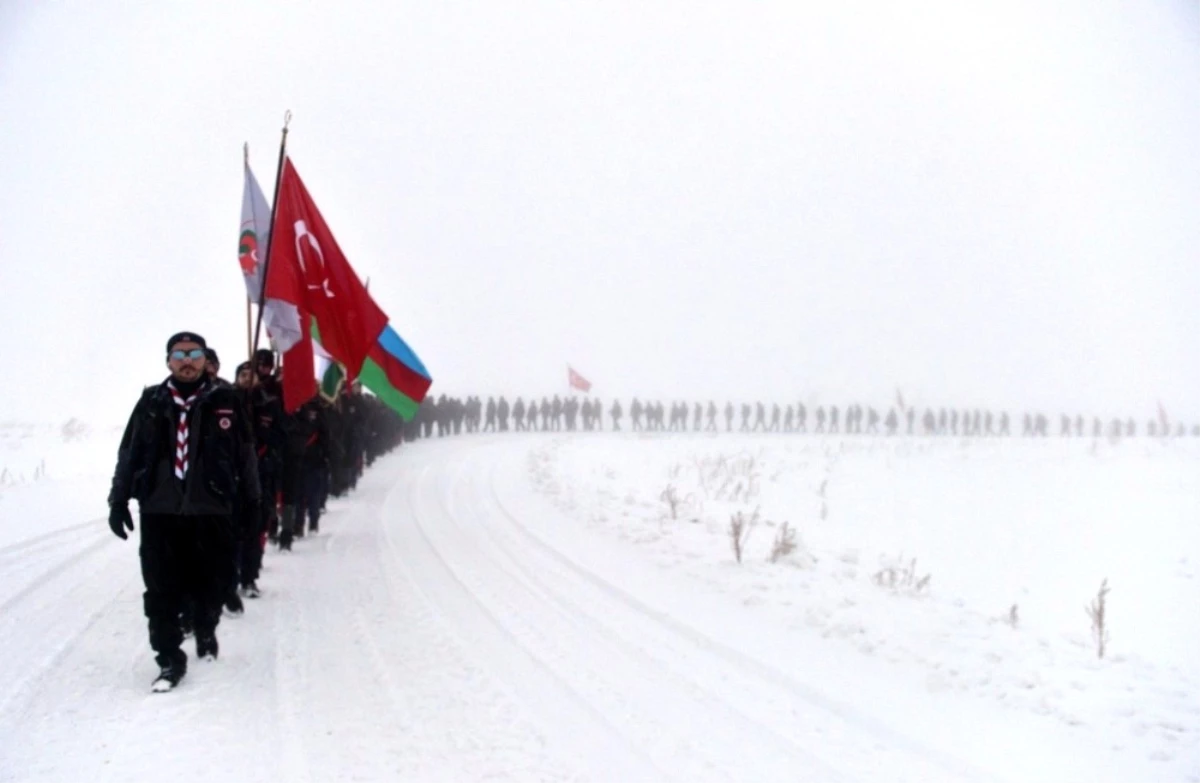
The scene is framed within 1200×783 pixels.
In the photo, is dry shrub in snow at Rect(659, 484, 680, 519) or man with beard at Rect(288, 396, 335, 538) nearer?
man with beard at Rect(288, 396, 335, 538)

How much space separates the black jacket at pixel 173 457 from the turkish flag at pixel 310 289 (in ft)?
10.9

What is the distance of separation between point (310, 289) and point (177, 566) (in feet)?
16.0

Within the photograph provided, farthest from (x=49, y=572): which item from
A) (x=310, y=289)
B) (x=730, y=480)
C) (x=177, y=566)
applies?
(x=730, y=480)

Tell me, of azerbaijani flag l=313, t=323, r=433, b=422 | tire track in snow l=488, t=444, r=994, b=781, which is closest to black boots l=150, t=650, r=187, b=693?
tire track in snow l=488, t=444, r=994, b=781

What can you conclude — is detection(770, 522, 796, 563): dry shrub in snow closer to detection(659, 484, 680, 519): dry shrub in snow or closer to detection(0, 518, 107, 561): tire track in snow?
detection(659, 484, 680, 519): dry shrub in snow

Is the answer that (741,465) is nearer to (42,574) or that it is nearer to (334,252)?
(334,252)

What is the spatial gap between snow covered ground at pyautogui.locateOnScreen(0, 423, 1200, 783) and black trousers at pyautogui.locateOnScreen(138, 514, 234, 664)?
14.7 inches

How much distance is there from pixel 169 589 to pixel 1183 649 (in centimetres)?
885

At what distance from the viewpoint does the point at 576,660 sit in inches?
253

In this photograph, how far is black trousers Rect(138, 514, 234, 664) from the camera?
568 centimetres

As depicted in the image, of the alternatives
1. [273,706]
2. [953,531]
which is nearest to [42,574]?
[273,706]

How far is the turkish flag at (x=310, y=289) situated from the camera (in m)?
9.23

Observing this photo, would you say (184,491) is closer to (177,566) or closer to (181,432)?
(181,432)

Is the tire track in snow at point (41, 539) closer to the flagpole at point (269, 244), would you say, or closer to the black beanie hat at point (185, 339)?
the flagpole at point (269, 244)
